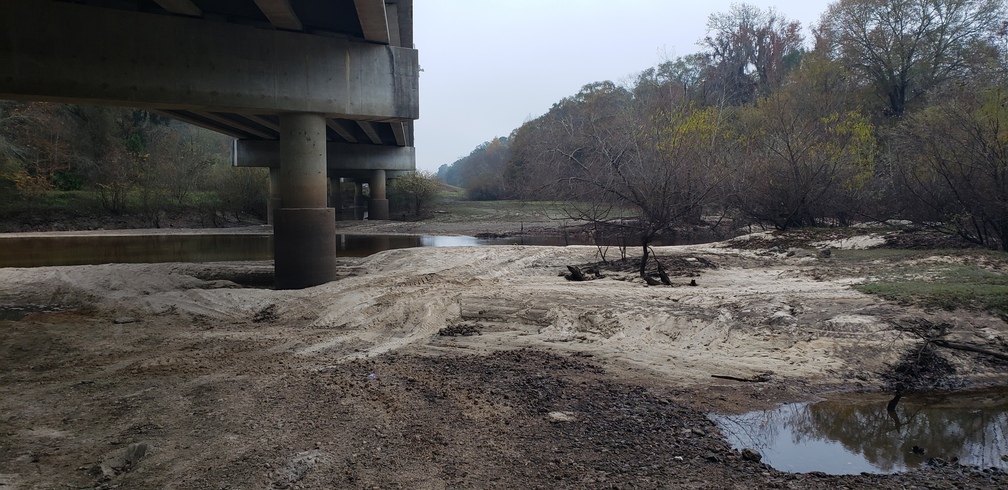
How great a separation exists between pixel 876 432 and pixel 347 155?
36.4 metres

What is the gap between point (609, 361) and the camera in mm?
8062

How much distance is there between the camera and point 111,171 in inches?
1531

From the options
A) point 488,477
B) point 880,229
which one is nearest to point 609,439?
point 488,477

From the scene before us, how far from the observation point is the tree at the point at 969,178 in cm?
1443

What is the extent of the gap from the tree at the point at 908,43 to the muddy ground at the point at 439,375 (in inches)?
1167

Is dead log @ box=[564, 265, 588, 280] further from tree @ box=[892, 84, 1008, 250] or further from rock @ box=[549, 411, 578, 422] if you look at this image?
tree @ box=[892, 84, 1008, 250]

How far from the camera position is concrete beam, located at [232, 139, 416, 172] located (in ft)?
118

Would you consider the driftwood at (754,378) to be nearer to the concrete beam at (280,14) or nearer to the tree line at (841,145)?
the tree line at (841,145)

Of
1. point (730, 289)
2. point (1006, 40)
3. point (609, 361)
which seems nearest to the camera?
point (609, 361)

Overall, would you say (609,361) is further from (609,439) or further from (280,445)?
(280,445)

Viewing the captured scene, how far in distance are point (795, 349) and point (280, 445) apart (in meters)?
6.46

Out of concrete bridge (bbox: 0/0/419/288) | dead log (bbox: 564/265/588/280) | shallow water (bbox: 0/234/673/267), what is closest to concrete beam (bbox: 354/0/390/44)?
concrete bridge (bbox: 0/0/419/288)

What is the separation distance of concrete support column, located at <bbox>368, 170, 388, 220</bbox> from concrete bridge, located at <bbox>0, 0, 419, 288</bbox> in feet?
103

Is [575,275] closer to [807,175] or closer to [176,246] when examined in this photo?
[807,175]
